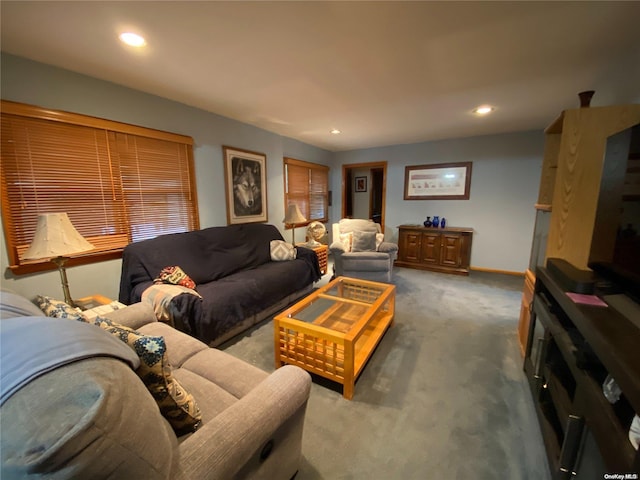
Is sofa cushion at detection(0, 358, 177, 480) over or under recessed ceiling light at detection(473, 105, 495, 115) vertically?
under

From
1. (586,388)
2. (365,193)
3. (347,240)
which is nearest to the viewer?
(586,388)

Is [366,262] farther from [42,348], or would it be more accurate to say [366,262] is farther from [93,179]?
[42,348]

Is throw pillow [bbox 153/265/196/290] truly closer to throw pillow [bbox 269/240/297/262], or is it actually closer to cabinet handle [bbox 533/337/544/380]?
throw pillow [bbox 269/240/297/262]

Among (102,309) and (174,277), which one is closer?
(102,309)

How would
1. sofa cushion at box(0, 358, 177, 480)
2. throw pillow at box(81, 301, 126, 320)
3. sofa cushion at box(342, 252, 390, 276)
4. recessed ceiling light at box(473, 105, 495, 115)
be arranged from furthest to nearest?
sofa cushion at box(342, 252, 390, 276), recessed ceiling light at box(473, 105, 495, 115), throw pillow at box(81, 301, 126, 320), sofa cushion at box(0, 358, 177, 480)

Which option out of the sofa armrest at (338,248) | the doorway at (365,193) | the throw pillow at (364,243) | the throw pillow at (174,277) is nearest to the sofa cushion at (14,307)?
the throw pillow at (174,277)

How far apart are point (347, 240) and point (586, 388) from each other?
308 cm

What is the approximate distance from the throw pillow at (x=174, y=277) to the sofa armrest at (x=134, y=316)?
18.1 inches

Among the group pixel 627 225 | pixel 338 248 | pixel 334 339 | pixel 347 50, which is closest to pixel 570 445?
pixel 627 225

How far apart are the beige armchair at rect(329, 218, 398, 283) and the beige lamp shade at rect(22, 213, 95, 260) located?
2.82 meters

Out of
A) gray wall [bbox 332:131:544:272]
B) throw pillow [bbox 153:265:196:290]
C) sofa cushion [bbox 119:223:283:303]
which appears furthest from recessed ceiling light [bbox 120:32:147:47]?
gray wall [bbox 332:131:544:272]

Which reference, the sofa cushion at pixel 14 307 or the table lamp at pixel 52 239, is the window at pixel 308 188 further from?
the sofa cushion at pixel 14 307

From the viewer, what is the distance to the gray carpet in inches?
50.0

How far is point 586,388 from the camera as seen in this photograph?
0.94 meters
